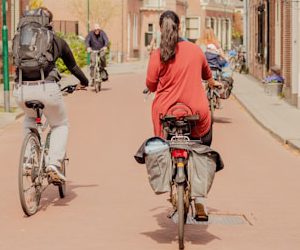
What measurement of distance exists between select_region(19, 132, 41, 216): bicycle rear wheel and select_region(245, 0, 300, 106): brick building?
1251 centimetres

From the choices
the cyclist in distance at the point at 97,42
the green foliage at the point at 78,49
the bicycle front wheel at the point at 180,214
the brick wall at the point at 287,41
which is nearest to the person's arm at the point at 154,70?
the bicycle front wheel at the point at 180,214

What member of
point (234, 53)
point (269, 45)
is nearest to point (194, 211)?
point (269, 45)

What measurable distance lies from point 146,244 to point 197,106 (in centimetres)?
117

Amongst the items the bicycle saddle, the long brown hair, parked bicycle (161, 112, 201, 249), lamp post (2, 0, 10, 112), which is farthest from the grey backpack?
lamp post (2, 0, 10, 112)

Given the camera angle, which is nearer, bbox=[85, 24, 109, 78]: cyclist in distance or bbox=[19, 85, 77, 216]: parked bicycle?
bbox=[19, 85, 77, 216]: parked bicycle

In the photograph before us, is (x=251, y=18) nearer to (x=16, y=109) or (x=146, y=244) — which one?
(x=16, y=109)

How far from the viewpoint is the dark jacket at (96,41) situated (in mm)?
26328

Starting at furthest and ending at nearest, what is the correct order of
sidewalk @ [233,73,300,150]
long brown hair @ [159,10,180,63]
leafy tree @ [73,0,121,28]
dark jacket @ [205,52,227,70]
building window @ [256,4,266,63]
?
leafy tree @ [73,0,121,28]
building window @ [256,4,266,63]
dark jacket @ [205,52,227,70]
sidewalk @ [233,73,300,150]
long brown hair @ [159,10,180,63]

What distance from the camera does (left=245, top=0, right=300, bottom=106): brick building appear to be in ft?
70.8

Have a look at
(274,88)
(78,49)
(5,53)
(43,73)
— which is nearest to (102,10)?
(78,49)

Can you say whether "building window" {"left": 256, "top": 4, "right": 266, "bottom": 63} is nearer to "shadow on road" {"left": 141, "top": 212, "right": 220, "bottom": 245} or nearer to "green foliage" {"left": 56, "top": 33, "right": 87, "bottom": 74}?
"green foliage" {"left": 56, "top": 33, "right": 87, "bottom": 74}

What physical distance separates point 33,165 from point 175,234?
5.35 feet

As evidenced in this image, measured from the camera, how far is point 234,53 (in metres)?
49.7

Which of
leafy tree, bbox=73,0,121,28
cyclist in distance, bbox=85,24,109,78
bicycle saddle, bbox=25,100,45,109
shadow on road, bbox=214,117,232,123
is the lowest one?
shadow on road, bbox=214,117,232,123
